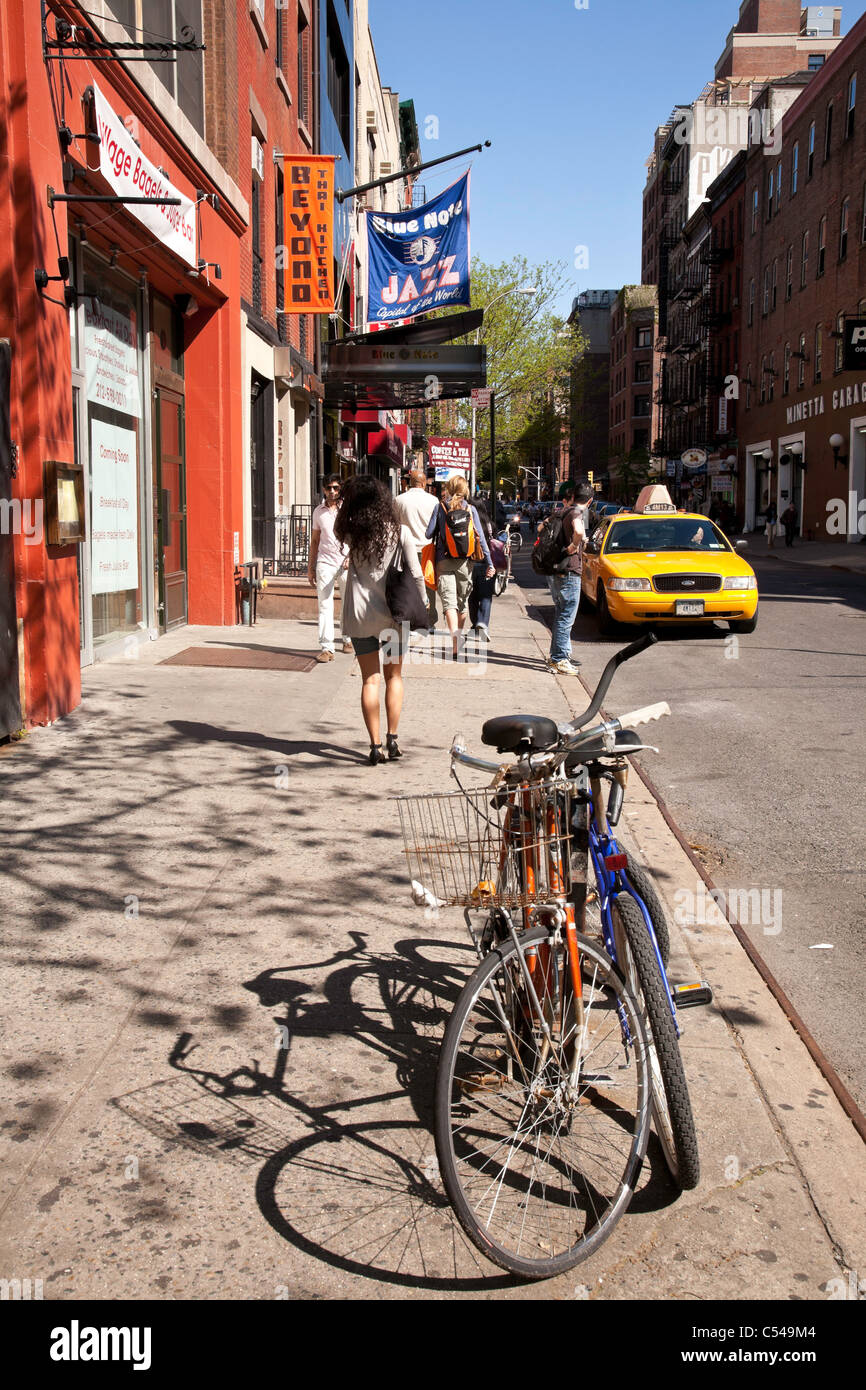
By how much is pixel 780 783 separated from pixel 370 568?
2.89m

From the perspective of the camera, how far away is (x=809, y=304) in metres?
46.2

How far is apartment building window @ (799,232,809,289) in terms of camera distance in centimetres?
4650

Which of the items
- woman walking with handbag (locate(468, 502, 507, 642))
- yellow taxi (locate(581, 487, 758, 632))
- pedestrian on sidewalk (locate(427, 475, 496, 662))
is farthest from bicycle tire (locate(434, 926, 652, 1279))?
yellow taxi (locate(581, 487, 758, 632))

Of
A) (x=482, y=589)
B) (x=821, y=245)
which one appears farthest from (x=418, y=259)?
(x=821, y=245)

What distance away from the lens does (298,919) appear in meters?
4.93

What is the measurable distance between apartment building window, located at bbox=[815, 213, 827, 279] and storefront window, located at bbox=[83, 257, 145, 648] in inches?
1501

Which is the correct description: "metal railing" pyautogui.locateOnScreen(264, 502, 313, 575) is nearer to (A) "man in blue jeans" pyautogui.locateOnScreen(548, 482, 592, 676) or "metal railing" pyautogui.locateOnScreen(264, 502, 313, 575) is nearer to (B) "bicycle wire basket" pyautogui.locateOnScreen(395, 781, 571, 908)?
(A) "man in blue jeans" pyautogui.locateOnScreen(548, 482, 592, 676)

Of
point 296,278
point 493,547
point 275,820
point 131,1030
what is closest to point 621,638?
point 493,547

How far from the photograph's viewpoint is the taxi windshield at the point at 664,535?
647 inches

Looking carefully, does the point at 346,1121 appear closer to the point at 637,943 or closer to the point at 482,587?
the point at 637,943
